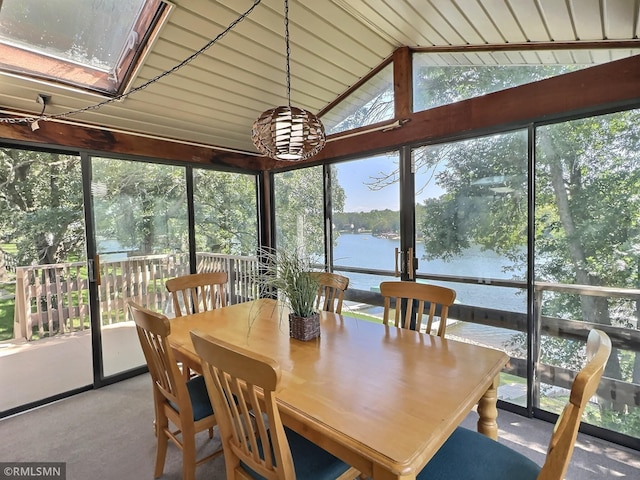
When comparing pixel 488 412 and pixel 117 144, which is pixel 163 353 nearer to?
pixel 488 412

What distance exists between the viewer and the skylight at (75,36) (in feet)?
6.56

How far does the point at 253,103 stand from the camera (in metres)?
3.18

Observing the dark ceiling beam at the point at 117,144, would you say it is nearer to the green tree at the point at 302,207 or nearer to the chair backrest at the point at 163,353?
the green tree at the point at 302,207

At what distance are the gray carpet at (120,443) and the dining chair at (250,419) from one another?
2.85ft

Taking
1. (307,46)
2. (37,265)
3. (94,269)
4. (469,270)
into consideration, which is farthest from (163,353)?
(37,265)

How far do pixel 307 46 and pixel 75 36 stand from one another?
1.54 metres

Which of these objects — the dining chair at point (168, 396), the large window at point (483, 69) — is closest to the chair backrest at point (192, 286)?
the dining chair at point (168, 396)

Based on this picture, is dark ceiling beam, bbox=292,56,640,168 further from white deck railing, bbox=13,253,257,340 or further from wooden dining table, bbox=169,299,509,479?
white deck railing, bbox=13,253,257,340

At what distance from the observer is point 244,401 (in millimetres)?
1187

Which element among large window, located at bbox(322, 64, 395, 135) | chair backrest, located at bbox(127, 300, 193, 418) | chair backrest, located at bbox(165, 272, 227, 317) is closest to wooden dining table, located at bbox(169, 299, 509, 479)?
chair backrest, located at bbox(127, 300, 193, 418)

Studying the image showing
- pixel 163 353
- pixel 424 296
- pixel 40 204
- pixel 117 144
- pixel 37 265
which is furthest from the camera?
pixel 37 265

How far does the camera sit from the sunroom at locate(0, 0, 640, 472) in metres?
2.13

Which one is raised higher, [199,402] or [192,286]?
[192,286]

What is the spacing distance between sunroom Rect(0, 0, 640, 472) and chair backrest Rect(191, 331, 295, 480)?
1850 millimetres
